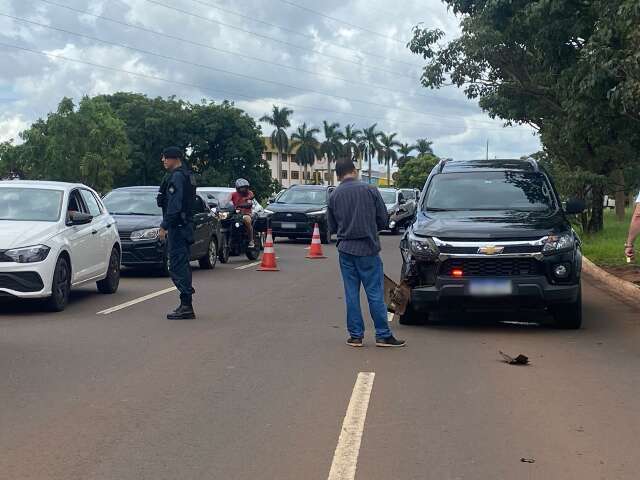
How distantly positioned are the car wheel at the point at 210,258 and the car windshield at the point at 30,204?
599cm

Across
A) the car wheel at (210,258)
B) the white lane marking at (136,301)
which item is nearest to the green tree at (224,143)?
the car wheel at (210,258)

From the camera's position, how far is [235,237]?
67.7 ft

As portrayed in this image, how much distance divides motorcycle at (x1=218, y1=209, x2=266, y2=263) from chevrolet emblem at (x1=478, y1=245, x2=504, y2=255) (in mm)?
10534

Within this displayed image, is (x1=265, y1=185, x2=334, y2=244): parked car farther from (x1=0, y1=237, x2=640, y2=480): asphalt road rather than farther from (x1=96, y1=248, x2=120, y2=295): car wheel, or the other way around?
(x1=0, y1=237, x2=640, y2=480): asphalt road

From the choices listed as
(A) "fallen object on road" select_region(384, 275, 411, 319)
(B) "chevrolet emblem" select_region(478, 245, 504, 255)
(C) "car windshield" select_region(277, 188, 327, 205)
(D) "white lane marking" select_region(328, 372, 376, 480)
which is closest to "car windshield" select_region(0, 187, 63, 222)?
(A) "fallen object on road" select_region(384, 275, 411, 319)

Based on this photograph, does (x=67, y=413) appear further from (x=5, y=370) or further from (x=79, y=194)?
(x=79, y=194)

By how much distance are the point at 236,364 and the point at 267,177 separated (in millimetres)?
72577

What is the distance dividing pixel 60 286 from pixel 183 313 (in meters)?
1.63

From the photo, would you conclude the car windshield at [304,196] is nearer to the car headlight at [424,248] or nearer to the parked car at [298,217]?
the parked car at [298,217]

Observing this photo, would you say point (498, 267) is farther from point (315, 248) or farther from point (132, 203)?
point (315, 248)

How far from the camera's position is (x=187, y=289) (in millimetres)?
11125

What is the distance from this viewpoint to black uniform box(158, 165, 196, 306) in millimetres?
10969

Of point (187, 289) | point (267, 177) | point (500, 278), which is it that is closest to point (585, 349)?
point (500, 278)

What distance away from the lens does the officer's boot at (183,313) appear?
11070mm
